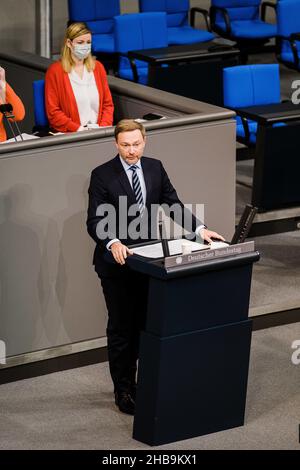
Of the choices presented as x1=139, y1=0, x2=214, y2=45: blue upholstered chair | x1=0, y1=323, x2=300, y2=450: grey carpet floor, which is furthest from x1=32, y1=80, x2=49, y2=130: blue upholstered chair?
x1=139, y1=0, x2=214, y2=45: blue upholstered chair

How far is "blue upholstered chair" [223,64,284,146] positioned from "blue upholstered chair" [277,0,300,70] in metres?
2.70

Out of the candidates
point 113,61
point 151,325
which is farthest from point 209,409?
point 113,61

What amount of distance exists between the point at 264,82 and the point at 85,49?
2233 millimetres

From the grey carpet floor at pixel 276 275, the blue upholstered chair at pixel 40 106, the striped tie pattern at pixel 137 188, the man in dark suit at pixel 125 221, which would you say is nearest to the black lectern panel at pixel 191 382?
the man in dark suit at pixel 125 221

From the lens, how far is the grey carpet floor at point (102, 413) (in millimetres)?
5559

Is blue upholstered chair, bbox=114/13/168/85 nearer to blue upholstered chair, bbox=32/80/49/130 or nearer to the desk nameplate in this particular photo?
blue upholstered chair, bbox=32/80/49/130

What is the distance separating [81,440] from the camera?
5.60 metres

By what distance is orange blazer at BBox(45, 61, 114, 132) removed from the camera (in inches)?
293

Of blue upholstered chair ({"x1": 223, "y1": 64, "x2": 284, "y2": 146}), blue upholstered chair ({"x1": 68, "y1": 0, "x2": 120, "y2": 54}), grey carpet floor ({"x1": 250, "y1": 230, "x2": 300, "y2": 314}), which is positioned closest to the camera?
grey carpet floor ({"x1": 250, "y1": 230, "x2": 300, "y2": 314})

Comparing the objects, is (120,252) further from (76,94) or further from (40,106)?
(40,106)

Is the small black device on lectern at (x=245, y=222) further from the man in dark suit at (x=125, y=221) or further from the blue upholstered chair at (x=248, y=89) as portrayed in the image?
the blue upholstered chair at (x=248, y=89)

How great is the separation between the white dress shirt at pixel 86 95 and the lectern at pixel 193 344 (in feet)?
7.95

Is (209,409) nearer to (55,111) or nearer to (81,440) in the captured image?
(81,440)

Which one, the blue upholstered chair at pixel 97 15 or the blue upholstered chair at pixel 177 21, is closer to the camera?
the blue upholstered chair at pixel 97 15
